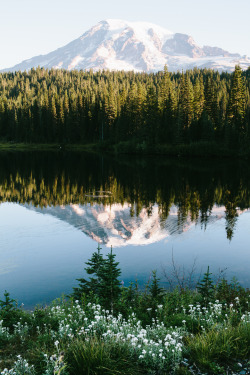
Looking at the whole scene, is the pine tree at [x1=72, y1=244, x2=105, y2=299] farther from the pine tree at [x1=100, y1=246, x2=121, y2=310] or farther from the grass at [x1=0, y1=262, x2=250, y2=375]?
the grass at [x1=0, y1=262, x2=250, y2=375]

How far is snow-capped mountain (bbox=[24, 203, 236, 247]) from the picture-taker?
23.3 meters

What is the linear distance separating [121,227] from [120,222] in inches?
59.2

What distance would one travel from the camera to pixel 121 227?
25859mm

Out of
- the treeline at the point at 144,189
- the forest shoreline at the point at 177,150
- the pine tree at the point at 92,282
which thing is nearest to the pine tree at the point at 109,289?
the pine tree at the point at 92,282

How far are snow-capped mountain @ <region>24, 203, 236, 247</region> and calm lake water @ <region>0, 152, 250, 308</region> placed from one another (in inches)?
2.6

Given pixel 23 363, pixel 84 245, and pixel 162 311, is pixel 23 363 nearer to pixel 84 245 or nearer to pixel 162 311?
pixel 162 311

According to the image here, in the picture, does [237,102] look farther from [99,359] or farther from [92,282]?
[99,359]

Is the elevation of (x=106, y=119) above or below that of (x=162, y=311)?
above

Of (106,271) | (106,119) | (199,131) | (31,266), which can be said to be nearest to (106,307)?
(106,271)

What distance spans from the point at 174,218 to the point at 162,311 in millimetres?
18283

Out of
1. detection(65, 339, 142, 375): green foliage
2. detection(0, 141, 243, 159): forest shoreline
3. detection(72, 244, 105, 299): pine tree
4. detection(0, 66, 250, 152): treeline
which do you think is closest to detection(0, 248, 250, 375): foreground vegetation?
detection(65, 339, 142, 375): green foliage

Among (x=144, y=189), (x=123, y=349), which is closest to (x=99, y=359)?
(x=123, y=349)

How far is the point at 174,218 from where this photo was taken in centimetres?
2816

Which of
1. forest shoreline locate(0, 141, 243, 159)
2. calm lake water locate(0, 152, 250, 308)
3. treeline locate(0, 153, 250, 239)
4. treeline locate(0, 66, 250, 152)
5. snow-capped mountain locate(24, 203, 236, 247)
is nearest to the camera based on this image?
calm lake water locate(0, 152, 250, 308)
